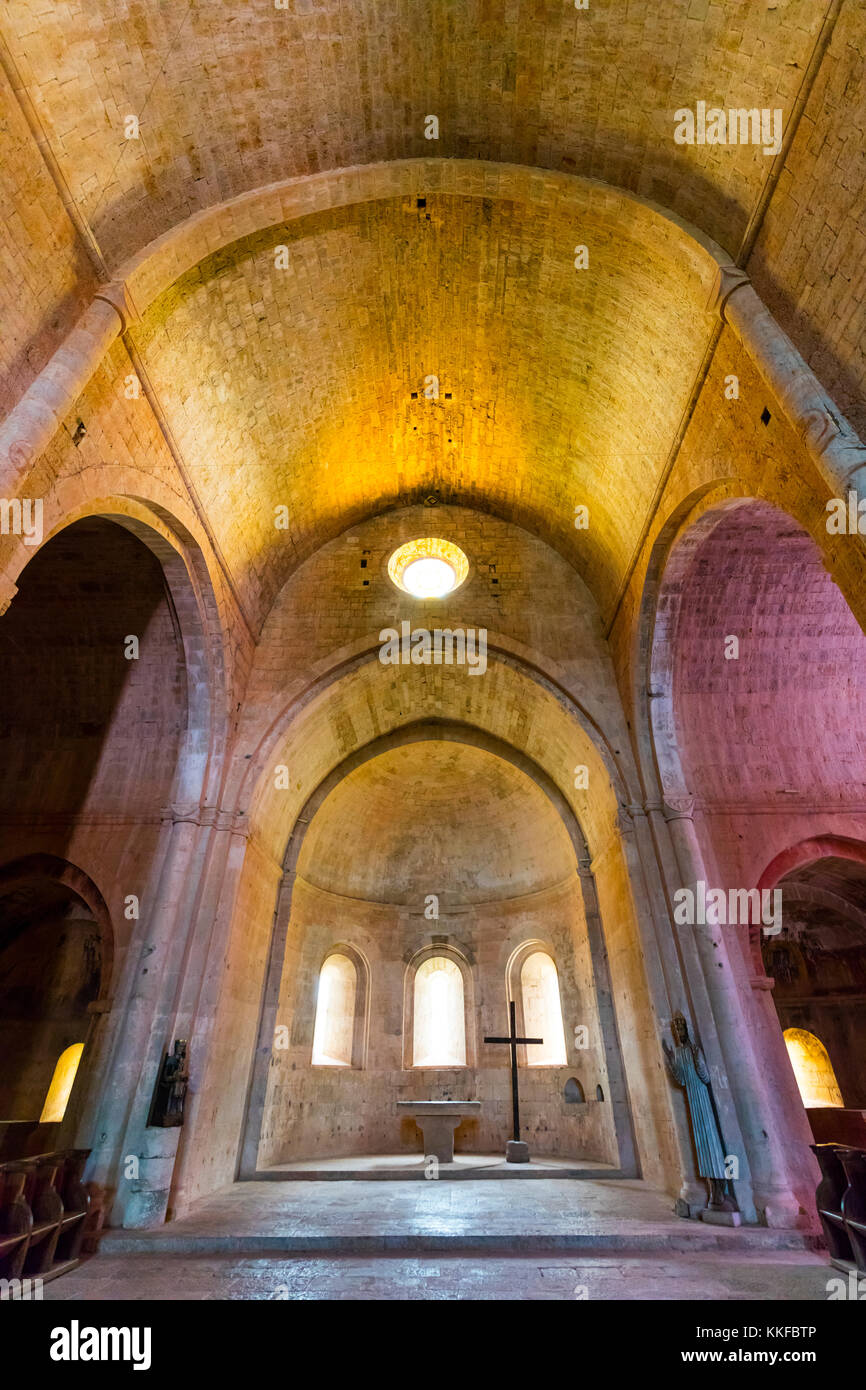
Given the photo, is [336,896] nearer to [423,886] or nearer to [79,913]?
[423,886]

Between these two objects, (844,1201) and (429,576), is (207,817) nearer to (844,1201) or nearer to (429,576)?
(429,576)

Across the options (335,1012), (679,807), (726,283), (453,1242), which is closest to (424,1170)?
(335,1012)

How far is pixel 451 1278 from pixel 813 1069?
39.9ft

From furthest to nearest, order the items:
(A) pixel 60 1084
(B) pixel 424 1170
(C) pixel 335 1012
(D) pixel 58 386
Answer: (C) pixel 335 1012 → (A) pixel 60 1084 → (B) pixel 424 1170 → (D) pixel 58 386

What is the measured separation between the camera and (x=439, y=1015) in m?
16.3

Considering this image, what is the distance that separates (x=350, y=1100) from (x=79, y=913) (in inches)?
285

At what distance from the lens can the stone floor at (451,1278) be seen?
4973 millimetres

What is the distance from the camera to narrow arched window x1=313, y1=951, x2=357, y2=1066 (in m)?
15.1

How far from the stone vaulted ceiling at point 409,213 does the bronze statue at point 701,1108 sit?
24.1 ft

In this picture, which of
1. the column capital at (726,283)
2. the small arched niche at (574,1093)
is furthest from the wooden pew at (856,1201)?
the small arched niche at (574,1093)

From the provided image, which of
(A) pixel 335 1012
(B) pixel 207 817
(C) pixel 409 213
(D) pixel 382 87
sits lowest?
(A) pixel 335 1012

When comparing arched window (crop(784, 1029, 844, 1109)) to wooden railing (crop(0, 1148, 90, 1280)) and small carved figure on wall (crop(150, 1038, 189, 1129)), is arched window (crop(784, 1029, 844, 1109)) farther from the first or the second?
wooden railing (crop(0, 1148, 90, 1280))

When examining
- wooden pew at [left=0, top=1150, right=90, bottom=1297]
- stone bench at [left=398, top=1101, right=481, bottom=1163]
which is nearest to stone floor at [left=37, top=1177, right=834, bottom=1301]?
wooden pew at [left=0, top=1150, right=90, bottom=1297]

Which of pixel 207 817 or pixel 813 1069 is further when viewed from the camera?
pixel 813 1069
